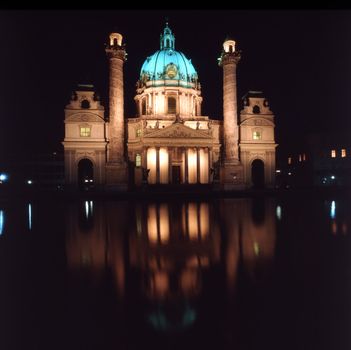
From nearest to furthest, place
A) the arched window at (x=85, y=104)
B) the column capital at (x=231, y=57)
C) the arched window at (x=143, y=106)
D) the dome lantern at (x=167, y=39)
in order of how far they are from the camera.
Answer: the column capital at (x=231, y=57)
the arched window at (x=85, y=104)
the arched window at (x=143, y=106)
the dome lantern at (x=167, y=39)

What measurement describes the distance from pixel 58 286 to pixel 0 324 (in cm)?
139

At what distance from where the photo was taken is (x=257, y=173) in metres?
56.7

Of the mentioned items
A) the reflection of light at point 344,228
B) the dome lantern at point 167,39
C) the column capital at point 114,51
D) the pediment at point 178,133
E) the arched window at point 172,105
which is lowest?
the reflection of light at point 344,228

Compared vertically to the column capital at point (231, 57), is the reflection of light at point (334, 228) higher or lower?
lower

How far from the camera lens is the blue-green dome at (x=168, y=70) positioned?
60.5 m

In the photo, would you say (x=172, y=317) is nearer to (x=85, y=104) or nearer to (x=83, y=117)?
(x=83, y=117)

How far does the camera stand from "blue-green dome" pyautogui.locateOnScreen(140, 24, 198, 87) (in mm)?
60500

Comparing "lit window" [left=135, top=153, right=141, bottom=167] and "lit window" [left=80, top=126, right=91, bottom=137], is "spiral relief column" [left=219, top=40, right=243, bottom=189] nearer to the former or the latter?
"lit window" [left=135, top=153, right=141, bottom=167]

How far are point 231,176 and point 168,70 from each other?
27.6 metres

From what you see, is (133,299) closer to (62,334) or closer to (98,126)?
(62,334)

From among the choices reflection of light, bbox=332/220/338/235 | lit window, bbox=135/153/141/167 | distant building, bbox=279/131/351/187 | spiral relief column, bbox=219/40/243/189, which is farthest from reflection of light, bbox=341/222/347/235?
distant building, bbox=279/131/351/187

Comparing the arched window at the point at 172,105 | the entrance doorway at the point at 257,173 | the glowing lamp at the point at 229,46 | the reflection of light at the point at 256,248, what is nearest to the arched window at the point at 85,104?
the arched window at the point at 172,105

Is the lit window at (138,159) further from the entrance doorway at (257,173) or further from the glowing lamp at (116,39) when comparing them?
the entrance doorway at (257,173)

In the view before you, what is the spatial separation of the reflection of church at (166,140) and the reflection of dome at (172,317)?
39.0m
